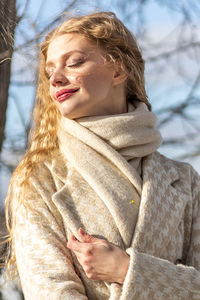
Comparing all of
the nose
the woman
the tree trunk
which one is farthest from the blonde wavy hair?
the tree trunk

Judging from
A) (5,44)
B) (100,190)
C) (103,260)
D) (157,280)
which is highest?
(5,44)

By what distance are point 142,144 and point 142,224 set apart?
0.35 m

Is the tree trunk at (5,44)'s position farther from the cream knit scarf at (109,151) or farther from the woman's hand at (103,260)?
the woman's hand at (103,260)

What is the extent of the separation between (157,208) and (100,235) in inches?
9.7

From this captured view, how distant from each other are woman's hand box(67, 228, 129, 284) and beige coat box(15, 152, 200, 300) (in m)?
0.03

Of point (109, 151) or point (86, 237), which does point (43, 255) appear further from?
point (109, 151)

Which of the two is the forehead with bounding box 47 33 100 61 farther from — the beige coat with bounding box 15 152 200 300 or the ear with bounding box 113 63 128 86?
the beige coat with bounding box 15 152 200 300

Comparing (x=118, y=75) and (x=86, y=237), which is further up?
(x=118, y=75)

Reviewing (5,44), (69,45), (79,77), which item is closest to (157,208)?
(79,77)

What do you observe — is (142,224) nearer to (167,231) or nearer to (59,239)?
(167,231)

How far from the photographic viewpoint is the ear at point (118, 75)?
199cm

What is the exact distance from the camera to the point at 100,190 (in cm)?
182

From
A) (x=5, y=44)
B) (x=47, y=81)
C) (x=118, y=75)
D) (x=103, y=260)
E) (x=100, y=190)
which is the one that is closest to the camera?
(x=103, y=260)

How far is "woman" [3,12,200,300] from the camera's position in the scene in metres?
1.70
